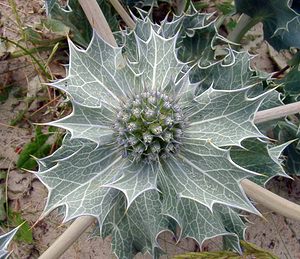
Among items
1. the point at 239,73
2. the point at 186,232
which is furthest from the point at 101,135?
the point at 239,73

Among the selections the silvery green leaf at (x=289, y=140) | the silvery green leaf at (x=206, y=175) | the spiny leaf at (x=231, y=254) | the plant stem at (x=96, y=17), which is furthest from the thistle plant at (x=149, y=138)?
the silvery green leaf at (x=289, y=140)

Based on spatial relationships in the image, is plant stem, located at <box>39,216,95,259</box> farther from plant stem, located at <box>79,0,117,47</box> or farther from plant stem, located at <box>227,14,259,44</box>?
plant stem, located at <box>227,14,259,44</box>

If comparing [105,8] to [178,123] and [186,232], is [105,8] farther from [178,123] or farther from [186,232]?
[186,232]

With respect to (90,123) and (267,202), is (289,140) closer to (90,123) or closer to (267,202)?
(267,202)

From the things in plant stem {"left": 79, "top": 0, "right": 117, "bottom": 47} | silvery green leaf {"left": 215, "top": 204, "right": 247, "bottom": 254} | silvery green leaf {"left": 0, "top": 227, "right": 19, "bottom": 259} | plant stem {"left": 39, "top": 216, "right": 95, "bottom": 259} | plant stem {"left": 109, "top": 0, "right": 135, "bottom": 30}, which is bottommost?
silvery green leaf {"left": 215, "top": 204, "right": 247, "bottom": 254}

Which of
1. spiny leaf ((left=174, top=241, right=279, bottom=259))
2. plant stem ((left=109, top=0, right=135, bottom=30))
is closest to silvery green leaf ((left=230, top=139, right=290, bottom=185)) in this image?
spiny leaf ((left=174, top=241, right=279, bottom=259))
